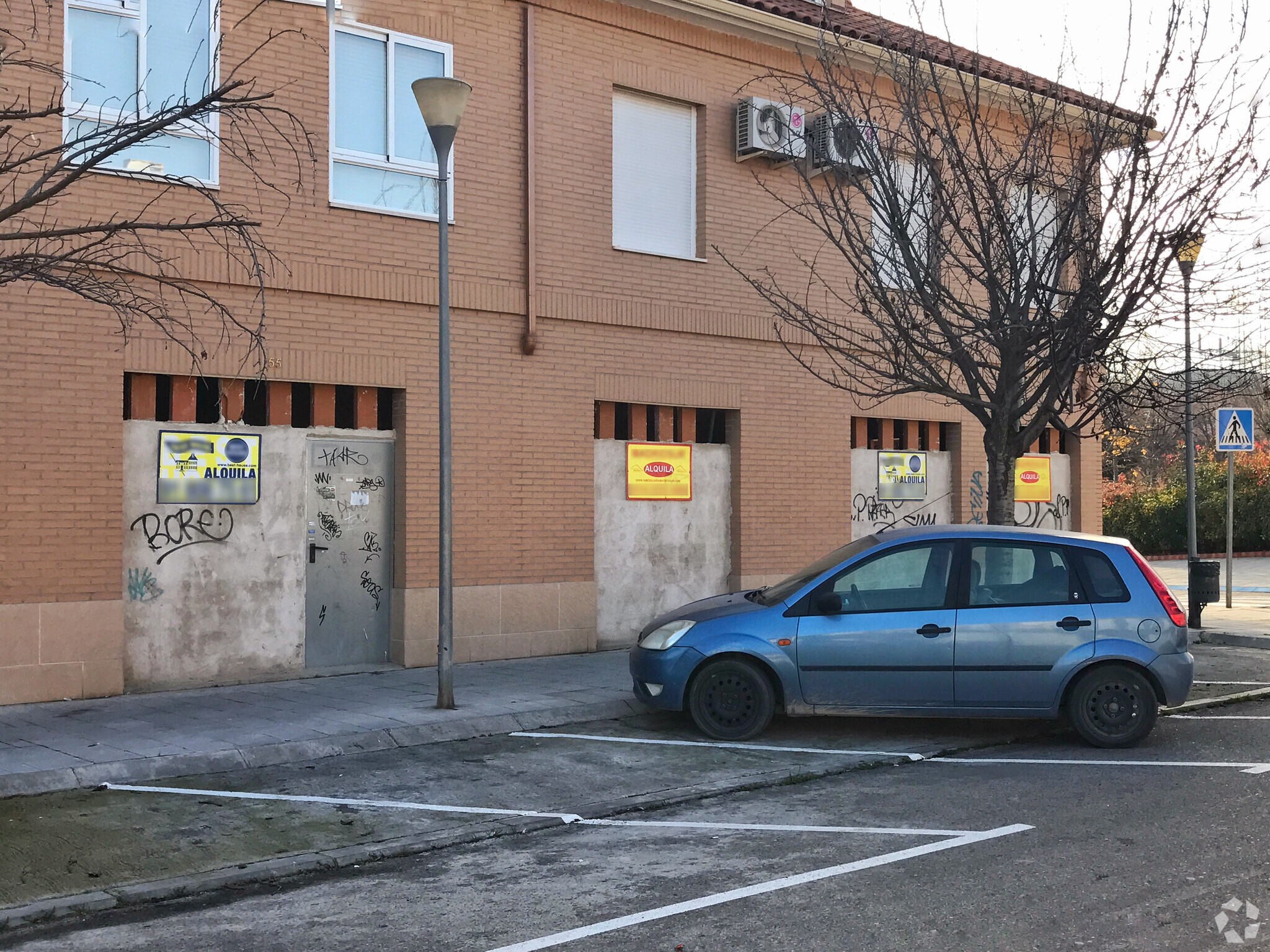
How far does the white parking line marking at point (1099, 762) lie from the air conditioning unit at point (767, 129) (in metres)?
8.13

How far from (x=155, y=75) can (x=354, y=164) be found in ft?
6.21

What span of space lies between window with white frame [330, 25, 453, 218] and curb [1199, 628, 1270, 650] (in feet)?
33.2

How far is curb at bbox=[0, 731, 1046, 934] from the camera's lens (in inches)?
215

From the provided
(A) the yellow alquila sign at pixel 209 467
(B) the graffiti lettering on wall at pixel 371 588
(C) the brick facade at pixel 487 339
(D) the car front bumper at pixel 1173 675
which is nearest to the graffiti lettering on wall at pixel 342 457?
(C) the brick facade at pixel 487 339

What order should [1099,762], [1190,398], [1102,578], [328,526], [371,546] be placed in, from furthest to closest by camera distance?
[1190,398] < [371,546] < [328,526] < [1102,578] < [1099,762]

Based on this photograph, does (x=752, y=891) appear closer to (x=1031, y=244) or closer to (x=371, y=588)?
(x=371, y=588)

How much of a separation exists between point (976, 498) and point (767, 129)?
5.90 metres

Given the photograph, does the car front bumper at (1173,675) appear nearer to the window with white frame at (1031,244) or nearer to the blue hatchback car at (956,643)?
the blue hatchback car at (956,643)

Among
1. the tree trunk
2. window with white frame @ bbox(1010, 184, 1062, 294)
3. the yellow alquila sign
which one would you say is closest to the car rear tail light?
the tree trunk

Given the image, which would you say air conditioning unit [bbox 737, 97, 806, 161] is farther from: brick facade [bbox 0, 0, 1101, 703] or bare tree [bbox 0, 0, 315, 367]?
bare tree [bbox 0, 0, 315, 367]

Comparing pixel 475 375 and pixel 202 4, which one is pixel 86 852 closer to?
pixel 475 375

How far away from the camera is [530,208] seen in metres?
12.9

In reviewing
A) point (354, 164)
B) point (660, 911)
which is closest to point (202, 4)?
point (354, 164)

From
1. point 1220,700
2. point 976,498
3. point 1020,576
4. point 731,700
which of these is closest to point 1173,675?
point 1020,576
